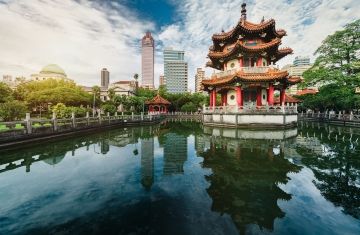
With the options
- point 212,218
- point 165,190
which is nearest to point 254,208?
point 212,218

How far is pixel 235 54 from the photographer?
21.8m

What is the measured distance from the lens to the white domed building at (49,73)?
75.9m

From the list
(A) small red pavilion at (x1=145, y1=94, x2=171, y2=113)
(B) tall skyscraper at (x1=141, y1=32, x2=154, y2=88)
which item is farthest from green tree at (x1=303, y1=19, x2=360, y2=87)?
(B) tall skyscraper at (x1=141, y1=32, x2=154, y2=88)

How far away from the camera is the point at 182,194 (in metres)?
4.91

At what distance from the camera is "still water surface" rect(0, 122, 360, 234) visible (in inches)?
141

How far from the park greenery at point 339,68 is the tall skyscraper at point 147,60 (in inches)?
5497

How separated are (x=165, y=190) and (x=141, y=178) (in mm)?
1211

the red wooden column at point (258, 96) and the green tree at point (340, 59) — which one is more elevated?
the green tree at point (340, 59)

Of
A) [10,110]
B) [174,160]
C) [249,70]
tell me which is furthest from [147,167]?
[10,110]

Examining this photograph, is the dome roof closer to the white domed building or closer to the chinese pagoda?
the white domed building

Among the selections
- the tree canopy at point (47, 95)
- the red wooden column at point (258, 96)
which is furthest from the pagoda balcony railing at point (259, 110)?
the tree canopy at point (47, 95)

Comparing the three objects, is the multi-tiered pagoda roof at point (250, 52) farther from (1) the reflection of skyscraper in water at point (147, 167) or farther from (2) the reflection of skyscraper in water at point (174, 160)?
(1) the reflection of skyscraper in water at point (147, 167)

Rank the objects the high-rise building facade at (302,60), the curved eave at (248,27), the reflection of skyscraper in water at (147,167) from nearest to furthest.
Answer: the reflection of skyscraper in water at (147,167) → the curved eave at (248,27) → the high-rise building facade at (302,60)

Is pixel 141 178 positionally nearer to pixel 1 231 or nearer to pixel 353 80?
pixel 1 231
